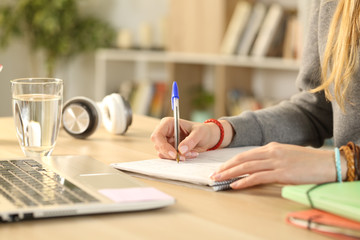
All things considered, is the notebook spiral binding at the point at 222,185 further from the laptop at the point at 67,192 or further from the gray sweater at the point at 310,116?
the gray sweater at the point at 310,116

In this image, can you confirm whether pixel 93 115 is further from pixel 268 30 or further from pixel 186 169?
pixel 268 30

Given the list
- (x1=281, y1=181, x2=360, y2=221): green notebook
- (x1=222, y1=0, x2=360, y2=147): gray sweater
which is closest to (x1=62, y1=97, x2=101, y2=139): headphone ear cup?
(x1=222, y1=0, x2=360, y2=147): gray sweater

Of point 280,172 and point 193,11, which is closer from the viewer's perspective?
point 280,172

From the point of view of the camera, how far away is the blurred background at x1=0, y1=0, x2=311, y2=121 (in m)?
3.36

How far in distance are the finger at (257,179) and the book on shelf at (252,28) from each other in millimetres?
2471

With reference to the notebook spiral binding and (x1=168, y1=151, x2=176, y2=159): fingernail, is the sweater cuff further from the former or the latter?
the notebook spiral binding

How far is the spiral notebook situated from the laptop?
56 mm

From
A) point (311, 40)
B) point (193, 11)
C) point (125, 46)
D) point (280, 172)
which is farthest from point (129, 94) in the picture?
point (280, 172)

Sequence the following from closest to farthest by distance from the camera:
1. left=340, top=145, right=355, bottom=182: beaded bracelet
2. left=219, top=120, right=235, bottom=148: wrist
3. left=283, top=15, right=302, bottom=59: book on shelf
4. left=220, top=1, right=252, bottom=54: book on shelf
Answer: left=340, top=145, right=355, bottom=182: beaded bracelet < left=219, top=120, right=235, bottom=148: wrist < left=283, top=15, right=302, bottom=59: book on shelf < left=220, top=1, right=252, bottom=54: book on shelf

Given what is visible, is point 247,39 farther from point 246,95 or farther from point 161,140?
point 161,140

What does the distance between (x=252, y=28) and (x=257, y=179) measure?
8.19 feet

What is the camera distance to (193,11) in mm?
3650

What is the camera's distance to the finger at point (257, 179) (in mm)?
942

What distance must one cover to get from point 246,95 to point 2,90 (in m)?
2.10
